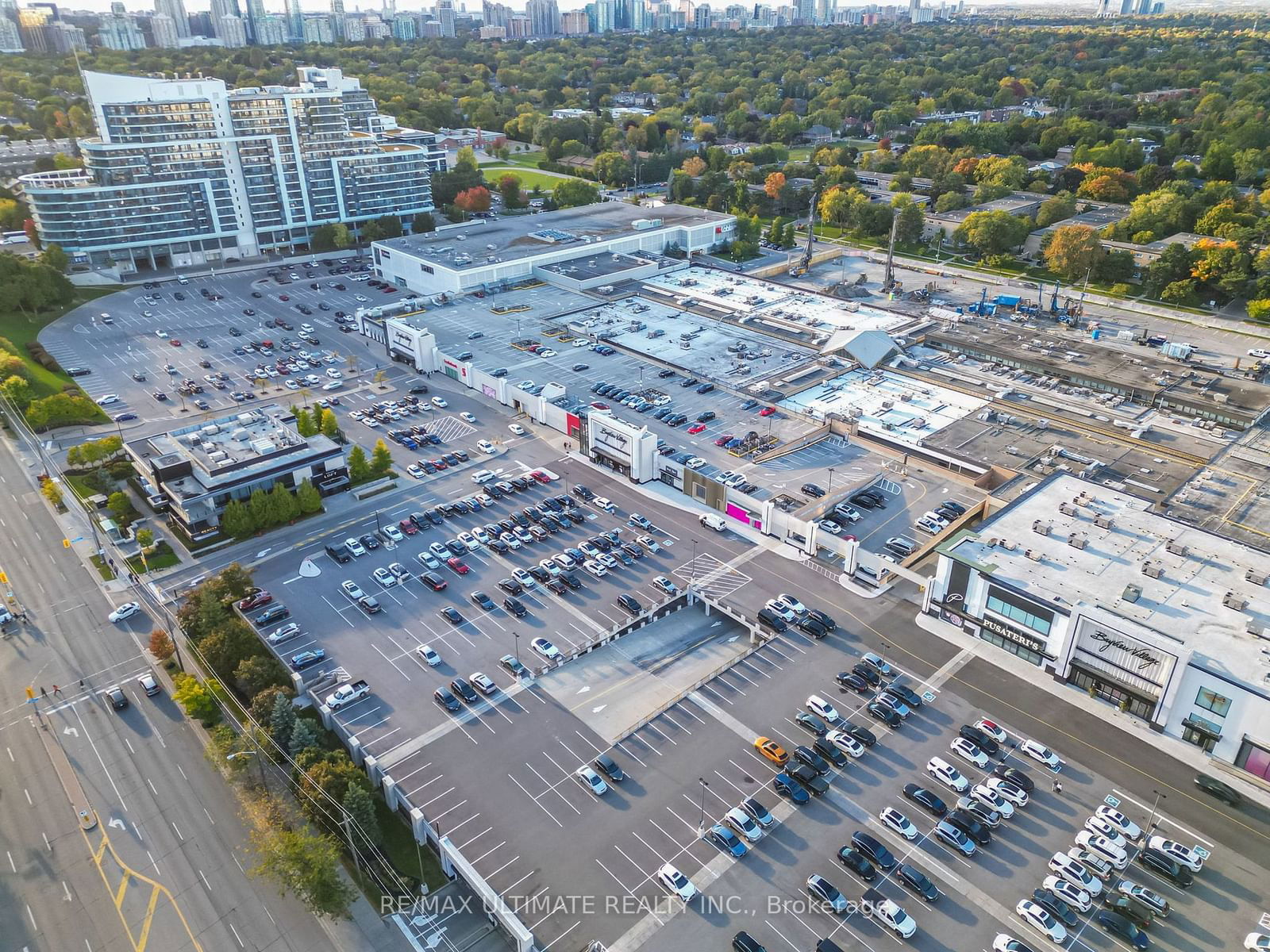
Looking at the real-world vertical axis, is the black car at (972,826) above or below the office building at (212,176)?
below

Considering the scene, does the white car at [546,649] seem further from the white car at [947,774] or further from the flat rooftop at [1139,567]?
the flat rooftop at [1139,567]

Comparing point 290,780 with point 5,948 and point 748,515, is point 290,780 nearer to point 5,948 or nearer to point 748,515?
point 5,948

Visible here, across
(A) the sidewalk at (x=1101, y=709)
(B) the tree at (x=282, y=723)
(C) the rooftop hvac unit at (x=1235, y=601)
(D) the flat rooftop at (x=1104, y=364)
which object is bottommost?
(A) the sidewalk at (x=1101, y=709)

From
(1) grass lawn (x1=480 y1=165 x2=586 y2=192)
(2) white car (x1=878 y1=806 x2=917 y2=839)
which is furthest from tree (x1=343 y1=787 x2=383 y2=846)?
(1) grass lawn (x1=480 y1=165 x2=586 y2=192)

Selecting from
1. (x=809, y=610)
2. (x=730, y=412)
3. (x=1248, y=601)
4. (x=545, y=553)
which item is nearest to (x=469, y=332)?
(x=730, y=412)

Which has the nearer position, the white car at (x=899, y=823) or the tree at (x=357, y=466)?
the white car at (x=899, y=823)

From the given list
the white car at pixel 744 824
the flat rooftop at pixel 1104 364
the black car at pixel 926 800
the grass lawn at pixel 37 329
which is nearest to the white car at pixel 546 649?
the white car at pixel 744 824
